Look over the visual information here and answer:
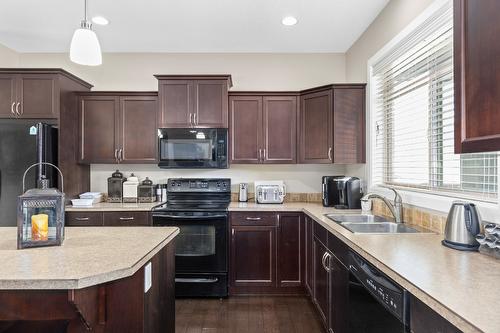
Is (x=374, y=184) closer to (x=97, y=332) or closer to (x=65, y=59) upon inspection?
(x=97, y=332)

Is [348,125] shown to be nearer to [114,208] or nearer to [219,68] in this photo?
[219,68]

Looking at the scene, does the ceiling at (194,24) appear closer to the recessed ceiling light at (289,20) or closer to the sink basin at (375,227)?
the recessed ceiling light at (289,20)

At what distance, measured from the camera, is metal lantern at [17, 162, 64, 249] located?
4.42ft

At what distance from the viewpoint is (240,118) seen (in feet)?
11.4

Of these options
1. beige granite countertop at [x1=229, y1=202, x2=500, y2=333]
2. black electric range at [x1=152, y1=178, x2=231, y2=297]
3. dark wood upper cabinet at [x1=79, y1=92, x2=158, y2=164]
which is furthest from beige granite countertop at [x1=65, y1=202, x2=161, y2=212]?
beige granite countertop at [x1=229, y1=202, x2=500, y2=333]

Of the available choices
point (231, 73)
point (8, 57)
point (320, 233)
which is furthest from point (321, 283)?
point (8, 57)

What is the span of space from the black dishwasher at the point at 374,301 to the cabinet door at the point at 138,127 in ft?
8.35

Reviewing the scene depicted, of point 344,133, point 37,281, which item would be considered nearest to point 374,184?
point 344,133

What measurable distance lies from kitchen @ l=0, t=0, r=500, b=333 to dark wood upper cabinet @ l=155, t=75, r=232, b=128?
0.6 inches

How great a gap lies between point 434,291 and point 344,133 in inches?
90.4

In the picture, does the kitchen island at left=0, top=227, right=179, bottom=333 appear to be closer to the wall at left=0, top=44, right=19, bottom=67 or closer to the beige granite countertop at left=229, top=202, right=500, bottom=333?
the beige granite countertop at left=229, top=202, right=500, bottom=333

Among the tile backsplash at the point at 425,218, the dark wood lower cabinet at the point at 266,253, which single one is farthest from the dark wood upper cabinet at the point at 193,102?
the tile backsplash at the point at 425,218

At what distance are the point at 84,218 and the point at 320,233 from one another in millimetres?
2330

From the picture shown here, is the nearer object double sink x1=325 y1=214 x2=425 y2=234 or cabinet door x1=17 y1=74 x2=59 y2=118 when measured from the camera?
double sink x1=325 y1=214 x2=425 y2=234
